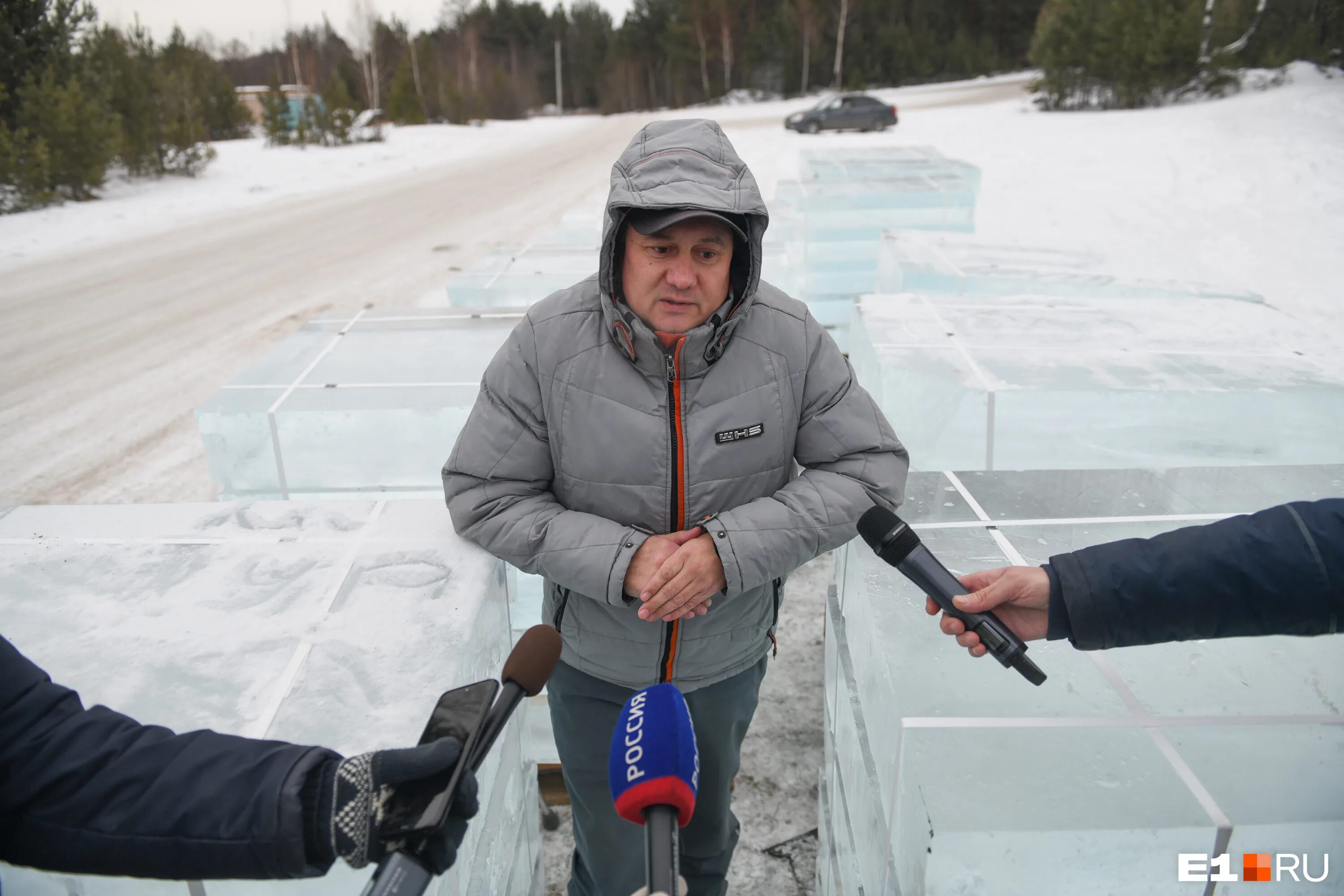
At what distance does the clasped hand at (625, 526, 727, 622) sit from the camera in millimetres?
1857

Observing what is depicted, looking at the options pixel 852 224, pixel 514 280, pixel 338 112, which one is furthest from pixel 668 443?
pixel 338 112

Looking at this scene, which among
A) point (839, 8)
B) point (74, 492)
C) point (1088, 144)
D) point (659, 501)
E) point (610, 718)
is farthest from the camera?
point (839, 8)

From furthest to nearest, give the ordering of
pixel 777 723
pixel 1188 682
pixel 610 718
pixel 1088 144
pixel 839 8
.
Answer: pixel 839 8, pixel 1088 144, pixel 777 723, pixel 610 718, pixel 1188 682

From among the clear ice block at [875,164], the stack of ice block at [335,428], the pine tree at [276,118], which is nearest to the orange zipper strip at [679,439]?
the stack of ice block at [335,428]

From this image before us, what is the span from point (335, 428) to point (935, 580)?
243 centimetres

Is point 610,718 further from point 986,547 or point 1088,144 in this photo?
point 1088,144

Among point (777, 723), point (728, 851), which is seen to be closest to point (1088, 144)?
point (777, 723)

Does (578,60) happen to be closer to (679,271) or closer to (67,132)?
(67,132)

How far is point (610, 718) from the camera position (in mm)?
2141

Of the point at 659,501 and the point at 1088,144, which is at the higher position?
the point at 1088,144

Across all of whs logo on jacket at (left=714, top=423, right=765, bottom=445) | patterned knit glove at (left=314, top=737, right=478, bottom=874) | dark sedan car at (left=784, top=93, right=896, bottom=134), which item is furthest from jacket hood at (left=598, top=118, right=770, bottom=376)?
dark sedan car at (left=784, top=93, right=896, bottom=134)

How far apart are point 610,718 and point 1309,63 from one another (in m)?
26.1

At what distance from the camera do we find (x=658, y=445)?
A: 6.41 ft

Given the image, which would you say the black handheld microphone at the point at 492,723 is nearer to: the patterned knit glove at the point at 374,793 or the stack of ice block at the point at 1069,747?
the patterned knit glove at the point at 374,793
